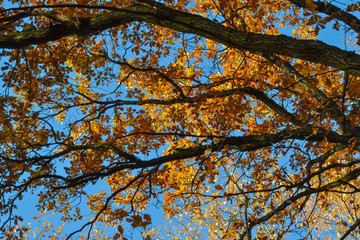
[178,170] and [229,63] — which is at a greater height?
[229,63]

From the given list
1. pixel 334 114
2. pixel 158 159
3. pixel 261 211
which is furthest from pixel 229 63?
pixel 158 159

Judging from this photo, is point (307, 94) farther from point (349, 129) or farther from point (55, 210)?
point (55, 210)

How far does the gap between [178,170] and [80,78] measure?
5222 mm

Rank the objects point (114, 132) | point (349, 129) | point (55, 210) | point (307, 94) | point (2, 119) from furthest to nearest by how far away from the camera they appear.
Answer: point (114, 132)
point (55, 210)
point (307, 94)
point (2, 119)
point (349, 129)

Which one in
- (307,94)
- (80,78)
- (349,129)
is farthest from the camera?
(80,78)

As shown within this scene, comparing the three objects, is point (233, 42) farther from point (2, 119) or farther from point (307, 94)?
point (2, 119)

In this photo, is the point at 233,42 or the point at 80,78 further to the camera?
the point at 80,78

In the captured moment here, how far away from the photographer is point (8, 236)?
6340mm

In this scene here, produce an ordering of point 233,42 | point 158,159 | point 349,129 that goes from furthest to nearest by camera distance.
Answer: point 349,129 < point 158,159 < point 233,42

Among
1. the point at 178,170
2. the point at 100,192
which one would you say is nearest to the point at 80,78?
A: the point at 100,192

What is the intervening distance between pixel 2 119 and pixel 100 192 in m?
4.40

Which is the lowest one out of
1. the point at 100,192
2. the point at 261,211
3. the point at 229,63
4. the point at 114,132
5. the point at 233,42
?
the point at 261,211

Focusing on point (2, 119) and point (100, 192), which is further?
point (100, 192)

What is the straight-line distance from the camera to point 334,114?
260 inches
